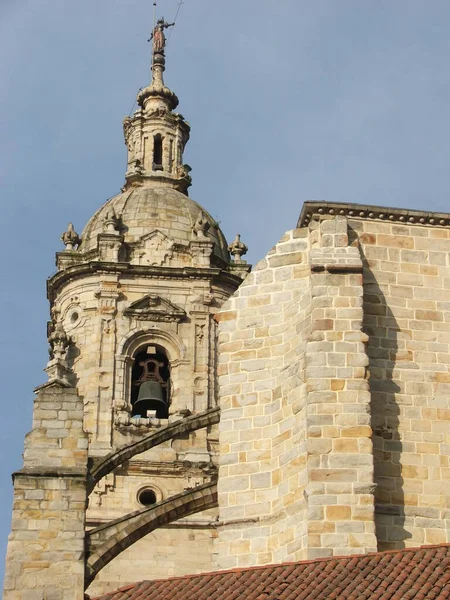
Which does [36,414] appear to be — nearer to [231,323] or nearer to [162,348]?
[231,323]

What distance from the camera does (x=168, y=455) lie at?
2927 cm

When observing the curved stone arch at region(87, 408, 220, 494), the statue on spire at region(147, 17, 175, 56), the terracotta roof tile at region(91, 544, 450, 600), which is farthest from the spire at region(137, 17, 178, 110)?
the terracotta roof tile at region(91, 544, 450, 600)

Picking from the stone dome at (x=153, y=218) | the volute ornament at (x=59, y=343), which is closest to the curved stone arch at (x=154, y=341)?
the volute ornament at (x=59, y=343)

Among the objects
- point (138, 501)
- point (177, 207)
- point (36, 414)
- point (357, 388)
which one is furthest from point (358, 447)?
point (177, 207)

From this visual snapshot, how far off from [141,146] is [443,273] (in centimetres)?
1448

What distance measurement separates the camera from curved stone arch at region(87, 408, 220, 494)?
20641mm

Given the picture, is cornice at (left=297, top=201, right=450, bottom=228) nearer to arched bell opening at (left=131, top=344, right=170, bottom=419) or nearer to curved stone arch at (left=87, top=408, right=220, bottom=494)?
curved stone arch at (left=87, top=408, right=220, bottom=494)

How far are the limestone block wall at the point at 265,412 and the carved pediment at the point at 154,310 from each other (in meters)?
10.3

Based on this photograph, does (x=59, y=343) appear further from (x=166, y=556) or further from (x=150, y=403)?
(x=166, y=556)

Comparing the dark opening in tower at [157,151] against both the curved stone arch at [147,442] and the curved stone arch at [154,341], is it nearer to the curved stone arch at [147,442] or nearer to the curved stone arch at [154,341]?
the curved stone arch at [154,341]

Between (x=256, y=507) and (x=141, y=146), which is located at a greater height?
(x=141, y=146)

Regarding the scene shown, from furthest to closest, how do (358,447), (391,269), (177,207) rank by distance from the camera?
(177,207) < (391,269) < (358,447)

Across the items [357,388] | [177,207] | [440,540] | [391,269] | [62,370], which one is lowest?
[440,540]

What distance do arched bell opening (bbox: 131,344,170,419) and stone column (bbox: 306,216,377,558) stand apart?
33.4 feet
